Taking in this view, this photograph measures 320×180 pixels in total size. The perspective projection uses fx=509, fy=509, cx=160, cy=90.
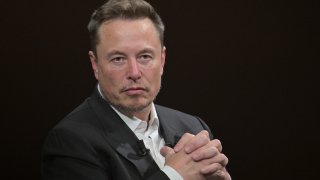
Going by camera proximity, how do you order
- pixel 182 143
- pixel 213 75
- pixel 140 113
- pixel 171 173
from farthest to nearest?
pixel 213 75 < pixel 140 113 < pixel 182 143 < pixel 171 173

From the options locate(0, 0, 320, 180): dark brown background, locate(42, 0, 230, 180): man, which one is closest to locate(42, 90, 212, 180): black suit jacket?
locate(42, 0, 230, 180): man

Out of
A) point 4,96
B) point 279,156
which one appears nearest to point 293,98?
point 279,156

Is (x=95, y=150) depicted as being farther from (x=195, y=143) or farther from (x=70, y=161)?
(x=195, y=143)

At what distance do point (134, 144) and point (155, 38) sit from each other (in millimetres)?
428

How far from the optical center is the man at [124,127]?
1.81m

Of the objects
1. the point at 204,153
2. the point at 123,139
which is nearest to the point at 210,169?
the point at 204,153

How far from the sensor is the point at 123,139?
75.6 inches

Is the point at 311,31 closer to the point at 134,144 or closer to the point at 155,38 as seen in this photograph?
the point at 155,38

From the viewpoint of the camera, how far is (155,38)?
202 cm

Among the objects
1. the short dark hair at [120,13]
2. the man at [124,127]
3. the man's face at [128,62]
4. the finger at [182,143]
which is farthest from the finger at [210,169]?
the short dark hair at [120,13]

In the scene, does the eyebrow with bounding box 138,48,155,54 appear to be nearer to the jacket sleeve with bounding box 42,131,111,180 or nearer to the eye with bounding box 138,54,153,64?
the eye with bounding box 138,54,153,64

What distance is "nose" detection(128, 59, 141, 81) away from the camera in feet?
6.28

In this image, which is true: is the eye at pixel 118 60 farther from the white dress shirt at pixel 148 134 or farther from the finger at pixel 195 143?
the finger at pixel 195 143

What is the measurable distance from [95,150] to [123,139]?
0.47ft
